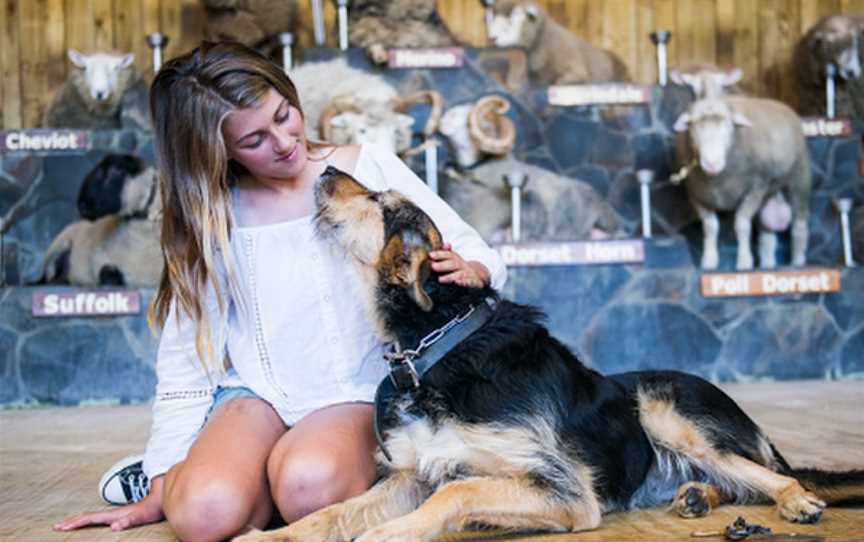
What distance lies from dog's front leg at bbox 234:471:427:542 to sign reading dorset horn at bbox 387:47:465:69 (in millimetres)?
5687

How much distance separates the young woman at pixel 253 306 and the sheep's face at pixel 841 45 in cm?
698

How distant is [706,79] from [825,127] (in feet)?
3.44

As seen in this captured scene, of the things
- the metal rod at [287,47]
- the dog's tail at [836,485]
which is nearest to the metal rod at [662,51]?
the metal rod at [287,47]

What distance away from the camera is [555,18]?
10055mm

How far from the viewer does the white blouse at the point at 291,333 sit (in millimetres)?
2869

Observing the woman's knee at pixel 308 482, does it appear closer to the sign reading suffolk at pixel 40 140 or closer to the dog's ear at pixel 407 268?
the dog's ear at pixel 407 268

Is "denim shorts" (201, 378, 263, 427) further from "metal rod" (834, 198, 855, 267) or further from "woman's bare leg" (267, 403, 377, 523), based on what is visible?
"metal rod" (834, 198, 855, 267)

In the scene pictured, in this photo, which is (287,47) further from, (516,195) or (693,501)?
(693,501)

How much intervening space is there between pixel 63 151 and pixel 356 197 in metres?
5.72

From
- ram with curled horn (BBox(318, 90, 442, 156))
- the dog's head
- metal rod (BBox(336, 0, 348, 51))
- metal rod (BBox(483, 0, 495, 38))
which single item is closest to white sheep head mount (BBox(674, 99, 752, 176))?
ram with curled horn (BBox(318, 90, 442, 156))

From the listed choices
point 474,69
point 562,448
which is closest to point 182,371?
point 562,448

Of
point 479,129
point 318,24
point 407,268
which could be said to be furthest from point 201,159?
point 318,24

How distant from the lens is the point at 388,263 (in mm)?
2633

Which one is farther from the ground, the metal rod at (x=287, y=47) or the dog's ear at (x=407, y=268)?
the metal rod at (x=287, y=47)
